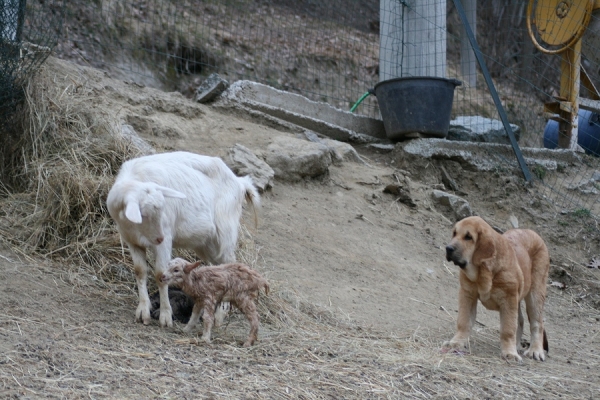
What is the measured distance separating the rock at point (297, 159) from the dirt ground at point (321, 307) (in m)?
0.12

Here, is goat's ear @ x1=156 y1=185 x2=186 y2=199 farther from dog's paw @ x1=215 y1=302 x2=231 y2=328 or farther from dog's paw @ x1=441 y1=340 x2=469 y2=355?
dog's paw @ x1=441 y1=340 x2=469 y2=355

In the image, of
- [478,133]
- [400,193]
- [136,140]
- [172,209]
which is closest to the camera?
[172,209]

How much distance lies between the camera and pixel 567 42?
1051 cm

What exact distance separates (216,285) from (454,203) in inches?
192

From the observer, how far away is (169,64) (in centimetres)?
1246

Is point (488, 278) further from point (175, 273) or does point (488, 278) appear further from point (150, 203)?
point (150, 203)

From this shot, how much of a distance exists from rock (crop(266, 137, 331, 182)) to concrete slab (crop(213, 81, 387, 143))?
1.07 meters

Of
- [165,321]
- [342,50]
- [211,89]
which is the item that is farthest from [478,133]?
[165,321]

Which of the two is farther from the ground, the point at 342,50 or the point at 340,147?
the point at 342,50

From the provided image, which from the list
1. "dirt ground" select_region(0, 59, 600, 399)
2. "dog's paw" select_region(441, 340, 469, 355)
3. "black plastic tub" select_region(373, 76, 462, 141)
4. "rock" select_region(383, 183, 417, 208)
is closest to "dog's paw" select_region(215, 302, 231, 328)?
"dirt ground" select_region(0, 59, 600, 399)

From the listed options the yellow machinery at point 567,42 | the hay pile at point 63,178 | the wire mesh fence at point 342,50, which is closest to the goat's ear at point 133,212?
the hay pile at point 63,178

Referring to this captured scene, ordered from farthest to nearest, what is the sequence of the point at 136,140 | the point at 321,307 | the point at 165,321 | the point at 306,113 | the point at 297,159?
the point at 306,113
the point at 297,159
the point at 136,140
the point at 321,307
the point at 165,321

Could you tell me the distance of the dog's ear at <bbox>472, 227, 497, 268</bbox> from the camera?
16.8 feet

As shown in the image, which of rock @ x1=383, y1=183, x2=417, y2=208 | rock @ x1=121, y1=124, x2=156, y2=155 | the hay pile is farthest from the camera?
rock @ x1=383, y1=183, x2=417, y2=208
